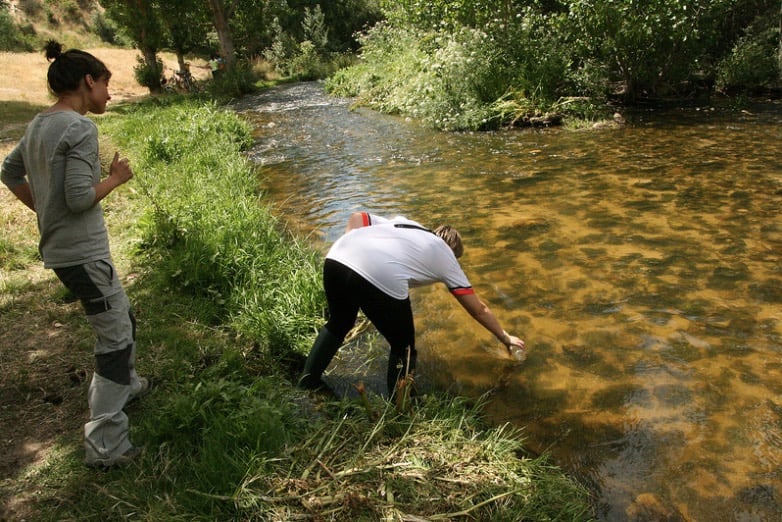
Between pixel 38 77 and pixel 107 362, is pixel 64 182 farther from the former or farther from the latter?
pixel 38 77

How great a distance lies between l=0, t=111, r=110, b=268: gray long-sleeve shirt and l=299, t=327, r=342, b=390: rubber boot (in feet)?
4.27

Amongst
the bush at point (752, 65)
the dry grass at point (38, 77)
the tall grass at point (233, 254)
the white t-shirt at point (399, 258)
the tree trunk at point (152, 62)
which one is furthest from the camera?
the tree trunk at point (152, 62)

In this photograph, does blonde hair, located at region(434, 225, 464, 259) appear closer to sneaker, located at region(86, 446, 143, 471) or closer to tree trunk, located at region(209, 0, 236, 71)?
sneaker, located at region(86, 446, 143, 471)

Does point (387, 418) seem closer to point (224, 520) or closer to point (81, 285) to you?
point (224, 520)

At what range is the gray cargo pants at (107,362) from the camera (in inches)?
100

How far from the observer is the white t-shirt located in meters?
2.81

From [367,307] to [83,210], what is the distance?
1470 mm

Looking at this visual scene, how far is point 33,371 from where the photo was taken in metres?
3.42

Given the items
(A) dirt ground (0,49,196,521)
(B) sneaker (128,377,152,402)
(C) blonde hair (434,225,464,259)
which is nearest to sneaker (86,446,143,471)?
(A) dirt ground (0,49,196,521)

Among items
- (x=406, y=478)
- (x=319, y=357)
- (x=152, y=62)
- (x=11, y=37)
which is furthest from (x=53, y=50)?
(x=11, y=37)

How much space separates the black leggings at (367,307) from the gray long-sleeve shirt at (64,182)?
3.90 feet

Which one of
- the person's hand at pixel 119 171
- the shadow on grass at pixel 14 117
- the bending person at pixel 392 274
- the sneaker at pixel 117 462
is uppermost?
the person's hand at pixel 119 171

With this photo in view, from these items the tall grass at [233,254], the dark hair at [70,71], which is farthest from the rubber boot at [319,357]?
the dark hair at [70,71]

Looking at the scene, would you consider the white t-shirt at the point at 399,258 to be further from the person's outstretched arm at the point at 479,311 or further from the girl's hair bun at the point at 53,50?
the girl's hair bun at the point at 53,50
